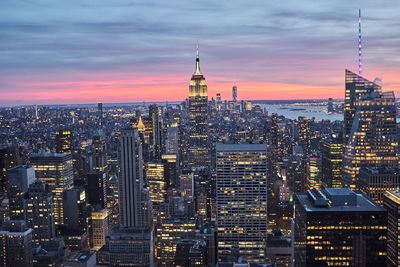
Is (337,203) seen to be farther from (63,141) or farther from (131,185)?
(63,141)

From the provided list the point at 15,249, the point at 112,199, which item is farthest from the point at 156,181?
the point at 15,249

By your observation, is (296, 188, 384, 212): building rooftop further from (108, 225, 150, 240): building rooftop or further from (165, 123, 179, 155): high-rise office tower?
(165, 123, 179, 155): high-rise office tower

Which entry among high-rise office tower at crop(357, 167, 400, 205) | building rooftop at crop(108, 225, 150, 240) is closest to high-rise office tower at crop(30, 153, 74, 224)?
building rooftop at crop(108, 225, 150, 240)

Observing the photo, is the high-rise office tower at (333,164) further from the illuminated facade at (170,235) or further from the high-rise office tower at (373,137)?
the illuminated facade at (170,235)

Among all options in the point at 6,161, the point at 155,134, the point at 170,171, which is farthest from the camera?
the point at 155,134

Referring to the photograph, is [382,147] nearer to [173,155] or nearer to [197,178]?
[197,178]

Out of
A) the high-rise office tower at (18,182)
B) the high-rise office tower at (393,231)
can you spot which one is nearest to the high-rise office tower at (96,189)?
the high-rise office tower at (18,182)
